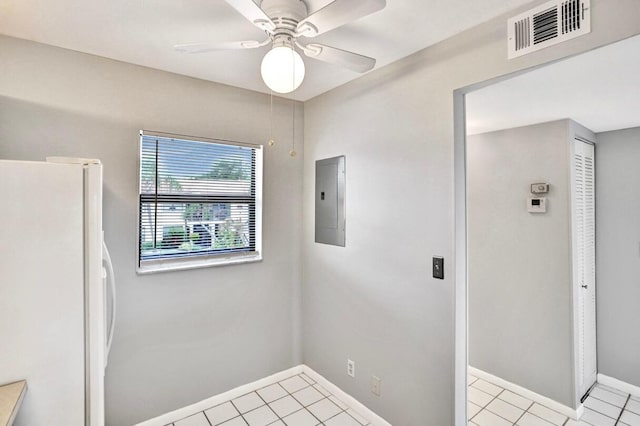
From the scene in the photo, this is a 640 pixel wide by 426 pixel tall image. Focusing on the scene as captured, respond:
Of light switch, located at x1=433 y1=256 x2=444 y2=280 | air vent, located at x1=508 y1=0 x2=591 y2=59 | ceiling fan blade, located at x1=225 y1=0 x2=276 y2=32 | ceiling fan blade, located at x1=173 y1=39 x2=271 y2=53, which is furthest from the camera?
light switch, located at x1=433 y1=256 x2=444 y2=280

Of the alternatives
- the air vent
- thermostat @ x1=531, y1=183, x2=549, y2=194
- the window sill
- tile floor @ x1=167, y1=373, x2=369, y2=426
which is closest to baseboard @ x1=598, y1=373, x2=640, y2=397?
thermostat @ x1=531, y1=183, x2=549, y2=194

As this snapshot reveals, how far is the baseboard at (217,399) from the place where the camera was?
2318 mm

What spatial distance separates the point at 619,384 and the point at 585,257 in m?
1.17

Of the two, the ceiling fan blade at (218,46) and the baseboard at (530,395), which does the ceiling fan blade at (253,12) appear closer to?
the ceiling fan blade at (218,46)

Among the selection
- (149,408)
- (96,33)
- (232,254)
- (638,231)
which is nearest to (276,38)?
(96,33)

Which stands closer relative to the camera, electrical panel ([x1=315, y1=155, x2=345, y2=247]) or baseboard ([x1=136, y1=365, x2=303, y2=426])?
baseboard ([x1=136, y1=365, x2=303, y2=426])

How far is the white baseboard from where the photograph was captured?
2.31 metres

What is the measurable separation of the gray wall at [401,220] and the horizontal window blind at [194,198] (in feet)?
2.29

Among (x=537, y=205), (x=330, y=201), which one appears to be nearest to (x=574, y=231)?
(x=537, y=205)

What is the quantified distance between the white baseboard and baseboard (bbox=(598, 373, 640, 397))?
2.26 meters

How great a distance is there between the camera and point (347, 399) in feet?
8.37

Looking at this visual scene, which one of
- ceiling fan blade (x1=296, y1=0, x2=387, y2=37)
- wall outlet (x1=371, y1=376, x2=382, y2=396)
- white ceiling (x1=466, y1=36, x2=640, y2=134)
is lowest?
wall outlet (x1=371, y1=376, x2=382, y2=396)

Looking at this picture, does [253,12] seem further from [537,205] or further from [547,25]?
[537,205]

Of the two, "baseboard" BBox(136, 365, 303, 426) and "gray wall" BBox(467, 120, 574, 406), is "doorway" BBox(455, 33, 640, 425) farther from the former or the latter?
"baseboard" BBox(136, 365, 303, 426)
